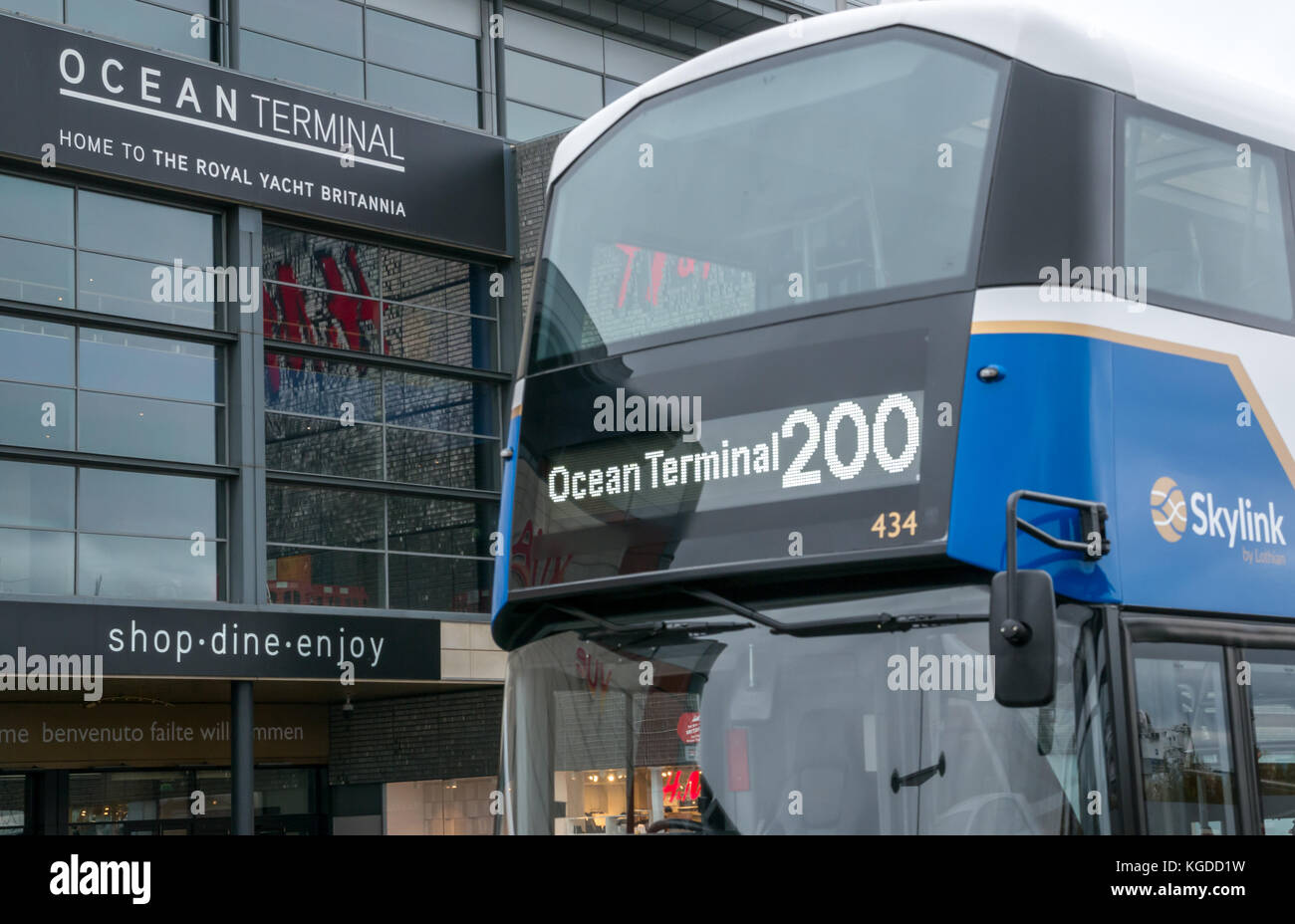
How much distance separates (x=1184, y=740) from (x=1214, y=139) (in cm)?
236

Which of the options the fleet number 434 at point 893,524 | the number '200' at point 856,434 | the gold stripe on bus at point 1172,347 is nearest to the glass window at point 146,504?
the number '200' at point 856,434

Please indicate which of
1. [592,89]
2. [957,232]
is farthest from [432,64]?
[957,232]

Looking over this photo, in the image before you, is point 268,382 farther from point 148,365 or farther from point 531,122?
point 531,122

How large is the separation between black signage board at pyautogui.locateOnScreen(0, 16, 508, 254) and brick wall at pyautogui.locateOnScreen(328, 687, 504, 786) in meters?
6.31

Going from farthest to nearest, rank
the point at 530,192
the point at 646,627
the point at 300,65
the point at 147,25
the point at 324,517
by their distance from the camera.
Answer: the point at 530,192, the point at 300,65, the point at 324,517, the point at 147,25, the point at 646,627

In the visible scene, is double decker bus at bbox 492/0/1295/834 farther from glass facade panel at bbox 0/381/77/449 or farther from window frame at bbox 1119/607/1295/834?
glass facade panel at bbox 0/381/77/449

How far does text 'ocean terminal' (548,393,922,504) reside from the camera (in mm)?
5320

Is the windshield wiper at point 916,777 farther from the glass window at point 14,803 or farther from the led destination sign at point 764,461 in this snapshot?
the glass window at point 14,803

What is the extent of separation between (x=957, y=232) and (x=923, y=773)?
1810mm

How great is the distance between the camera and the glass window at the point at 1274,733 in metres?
5.43

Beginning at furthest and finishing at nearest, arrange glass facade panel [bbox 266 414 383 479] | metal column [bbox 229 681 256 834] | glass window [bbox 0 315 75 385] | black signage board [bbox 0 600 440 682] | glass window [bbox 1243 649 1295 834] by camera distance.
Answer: glass facade panel [bbox 266 414 383 479]
metal column [bbox 229 681 256 834]
glass window [bbox 0 315 75 385]
black signage board [bbox 0 600 440 682]
glass window [bbox 1243 649 1295 834]

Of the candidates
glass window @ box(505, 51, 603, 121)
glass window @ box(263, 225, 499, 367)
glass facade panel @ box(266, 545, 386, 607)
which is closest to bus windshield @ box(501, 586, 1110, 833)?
glass facade panel @ box(266, 545, 386, 607)

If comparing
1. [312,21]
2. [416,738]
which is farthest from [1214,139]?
[416,738]

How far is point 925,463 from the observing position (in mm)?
5207
